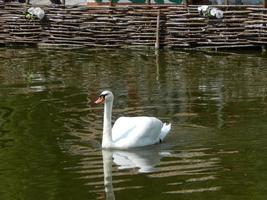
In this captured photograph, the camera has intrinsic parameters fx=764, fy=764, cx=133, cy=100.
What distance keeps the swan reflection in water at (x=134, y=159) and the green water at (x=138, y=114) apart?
14mm

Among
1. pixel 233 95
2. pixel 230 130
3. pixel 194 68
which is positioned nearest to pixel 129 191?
pixel 230 130

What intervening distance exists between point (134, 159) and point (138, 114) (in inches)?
122

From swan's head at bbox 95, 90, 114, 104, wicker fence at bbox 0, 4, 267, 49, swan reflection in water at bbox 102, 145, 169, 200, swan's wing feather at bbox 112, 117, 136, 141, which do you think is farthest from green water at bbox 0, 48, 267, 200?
wicker fence at bbox 0, 4, 267, 49

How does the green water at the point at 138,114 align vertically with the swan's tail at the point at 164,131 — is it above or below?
below

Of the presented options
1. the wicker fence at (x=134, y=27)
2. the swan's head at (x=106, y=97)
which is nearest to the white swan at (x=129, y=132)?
the swan's head at (x=106, y=97)

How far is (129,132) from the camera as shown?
35.8 ft

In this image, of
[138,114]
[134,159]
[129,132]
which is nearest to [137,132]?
[129,132]

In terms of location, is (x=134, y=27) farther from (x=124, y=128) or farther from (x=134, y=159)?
(x=134, y=159)

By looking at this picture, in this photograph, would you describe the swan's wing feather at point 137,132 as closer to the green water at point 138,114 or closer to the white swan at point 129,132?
the white swan at point 129,132

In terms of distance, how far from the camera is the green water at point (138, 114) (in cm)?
906

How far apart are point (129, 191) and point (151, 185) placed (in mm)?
347

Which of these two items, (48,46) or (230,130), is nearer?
(230,130)

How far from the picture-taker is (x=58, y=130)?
1225 centimetres

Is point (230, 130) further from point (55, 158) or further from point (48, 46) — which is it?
point (48, 46)
